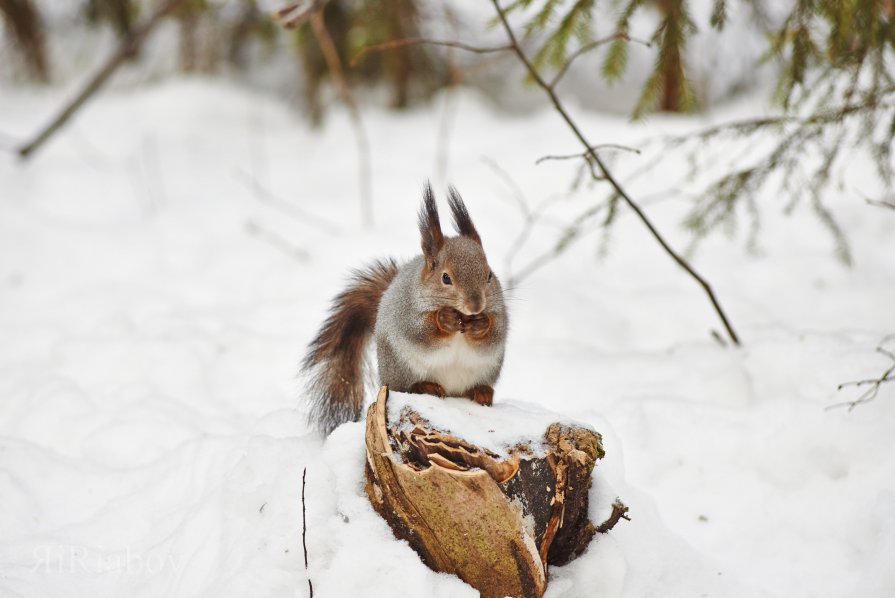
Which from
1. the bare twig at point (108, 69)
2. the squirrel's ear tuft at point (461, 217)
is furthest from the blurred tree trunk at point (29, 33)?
the squirrel's ear tuft at point (461, 217)

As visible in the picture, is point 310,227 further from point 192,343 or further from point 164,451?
point 164,451

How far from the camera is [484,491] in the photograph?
142cm

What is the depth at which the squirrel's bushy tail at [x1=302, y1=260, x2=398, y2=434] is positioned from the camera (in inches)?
73.8

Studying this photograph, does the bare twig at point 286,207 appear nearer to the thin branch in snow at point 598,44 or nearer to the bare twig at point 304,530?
the thin branch in snow at point 598,44

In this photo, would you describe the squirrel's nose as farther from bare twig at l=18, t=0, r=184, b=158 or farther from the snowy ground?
bare twig at l=18, t=0, r=184, b=158

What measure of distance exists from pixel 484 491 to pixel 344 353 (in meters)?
0.64

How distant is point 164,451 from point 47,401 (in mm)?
504

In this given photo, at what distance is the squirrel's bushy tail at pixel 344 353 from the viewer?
187 cm

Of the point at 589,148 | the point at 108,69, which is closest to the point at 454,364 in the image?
the point at 589,148

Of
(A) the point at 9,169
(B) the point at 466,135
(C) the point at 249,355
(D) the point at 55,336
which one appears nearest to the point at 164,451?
(C) the point at 249,355

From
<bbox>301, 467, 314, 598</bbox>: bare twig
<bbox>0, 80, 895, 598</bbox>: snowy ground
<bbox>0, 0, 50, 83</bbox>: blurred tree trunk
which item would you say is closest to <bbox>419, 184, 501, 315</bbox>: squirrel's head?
<bbox>0, 80, 895, 598</bbox>: snowy ground

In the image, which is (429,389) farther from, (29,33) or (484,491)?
(29,33)

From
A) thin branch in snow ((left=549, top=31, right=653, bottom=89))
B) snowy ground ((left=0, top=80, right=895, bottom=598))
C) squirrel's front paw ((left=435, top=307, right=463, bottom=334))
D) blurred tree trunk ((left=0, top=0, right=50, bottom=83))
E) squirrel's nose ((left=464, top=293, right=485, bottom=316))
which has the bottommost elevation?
snowy ground ((left=0, top=80, right=895, bottom=598))

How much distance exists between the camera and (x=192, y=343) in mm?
2855
